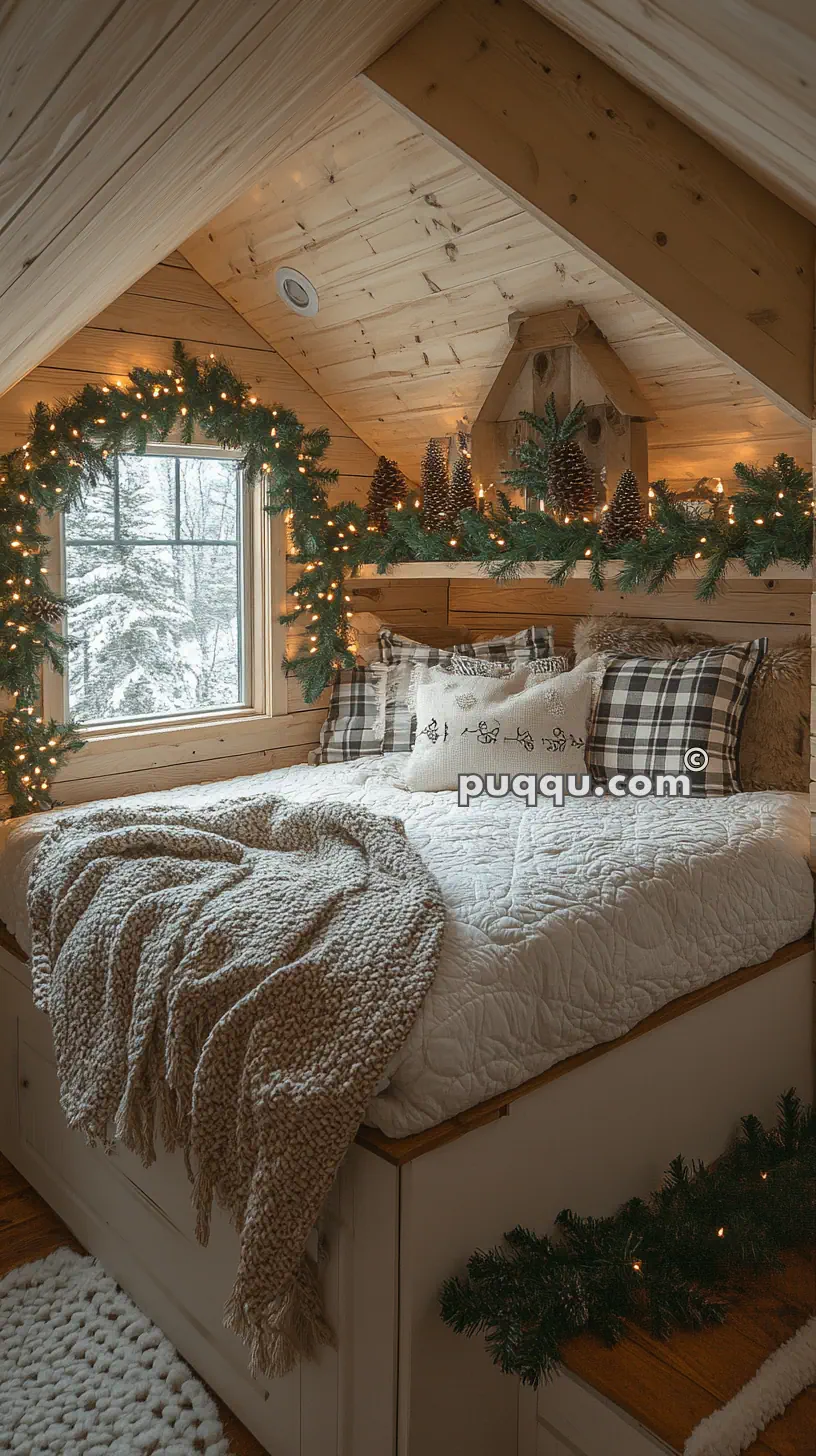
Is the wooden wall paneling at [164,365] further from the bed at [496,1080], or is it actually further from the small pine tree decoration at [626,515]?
the small pine tree decoration at [626,515]

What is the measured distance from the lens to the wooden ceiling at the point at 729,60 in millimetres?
801

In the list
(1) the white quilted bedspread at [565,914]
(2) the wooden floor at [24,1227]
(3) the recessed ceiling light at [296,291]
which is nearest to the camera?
(1) the white quilted bedspread at [565,914]

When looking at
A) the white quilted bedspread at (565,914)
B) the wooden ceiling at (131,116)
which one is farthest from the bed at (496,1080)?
the wooden ceiling at (131,116)

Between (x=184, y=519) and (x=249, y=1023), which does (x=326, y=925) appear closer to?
(x=249, y=1023)

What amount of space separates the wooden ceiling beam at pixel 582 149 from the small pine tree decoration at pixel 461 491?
3.77ft

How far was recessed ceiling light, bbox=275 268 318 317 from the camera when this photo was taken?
9.73 feet

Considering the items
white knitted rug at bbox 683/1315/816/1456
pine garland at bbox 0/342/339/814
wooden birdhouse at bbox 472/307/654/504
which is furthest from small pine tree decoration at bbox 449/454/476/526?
white knitted rug at bbox 683/1315/816/1456

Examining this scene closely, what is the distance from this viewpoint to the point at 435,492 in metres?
3.19

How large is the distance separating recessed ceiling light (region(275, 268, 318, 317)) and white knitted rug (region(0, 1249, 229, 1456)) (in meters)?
2.56

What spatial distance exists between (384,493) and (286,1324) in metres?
2.54

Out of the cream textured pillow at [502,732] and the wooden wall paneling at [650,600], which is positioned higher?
the wooden wall paneling at [650,600]

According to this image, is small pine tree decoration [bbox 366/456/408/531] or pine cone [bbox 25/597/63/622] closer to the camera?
pine cone [bbox 25/597/63/622]

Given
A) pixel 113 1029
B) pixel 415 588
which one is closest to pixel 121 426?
pixel 415 588

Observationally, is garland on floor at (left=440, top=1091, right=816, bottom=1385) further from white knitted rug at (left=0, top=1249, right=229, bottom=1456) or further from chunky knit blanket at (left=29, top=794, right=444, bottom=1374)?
white knitted rug at (left=0, top=1249, right=229, bottom=1456)
